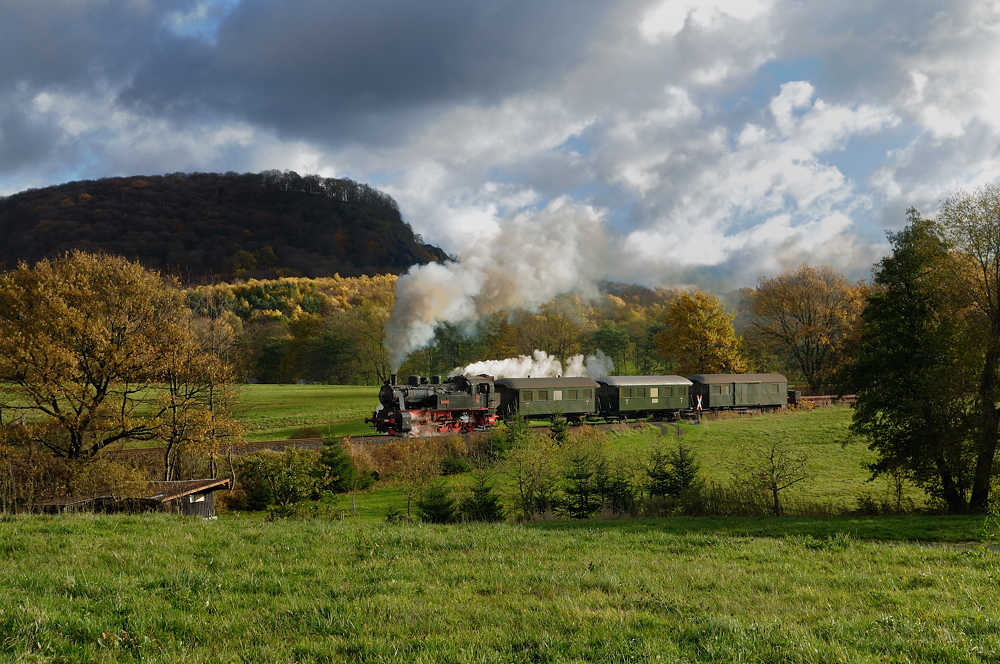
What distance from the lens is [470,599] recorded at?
614 centimetres

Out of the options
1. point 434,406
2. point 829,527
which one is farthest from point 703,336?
point 829,527

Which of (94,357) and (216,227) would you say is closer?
(94,357)

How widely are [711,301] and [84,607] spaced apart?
175 ft

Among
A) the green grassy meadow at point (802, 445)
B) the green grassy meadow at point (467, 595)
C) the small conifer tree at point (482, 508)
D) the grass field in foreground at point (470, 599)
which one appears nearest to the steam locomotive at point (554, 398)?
the green grassy meadow at point (802, 445)

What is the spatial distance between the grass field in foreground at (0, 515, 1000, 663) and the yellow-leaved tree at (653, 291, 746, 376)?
4413cm

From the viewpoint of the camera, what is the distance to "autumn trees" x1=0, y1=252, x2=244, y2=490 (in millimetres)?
20609

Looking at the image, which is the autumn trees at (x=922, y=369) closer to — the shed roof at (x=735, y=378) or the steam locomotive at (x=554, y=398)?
the steam locomotive at (x=554, y=398)

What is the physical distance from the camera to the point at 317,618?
5.38 meters

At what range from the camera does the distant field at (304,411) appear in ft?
121

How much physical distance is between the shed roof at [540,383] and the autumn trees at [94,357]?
686 inches

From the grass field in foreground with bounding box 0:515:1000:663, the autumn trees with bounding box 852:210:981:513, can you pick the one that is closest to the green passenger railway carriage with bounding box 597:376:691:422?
the autumn trees with bounding box 852:210:981:513

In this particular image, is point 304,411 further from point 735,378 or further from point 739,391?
point 739,391

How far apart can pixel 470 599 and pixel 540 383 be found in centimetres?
3135

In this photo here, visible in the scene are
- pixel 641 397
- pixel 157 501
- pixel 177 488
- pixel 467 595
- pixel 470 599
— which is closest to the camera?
pixel 470 599
